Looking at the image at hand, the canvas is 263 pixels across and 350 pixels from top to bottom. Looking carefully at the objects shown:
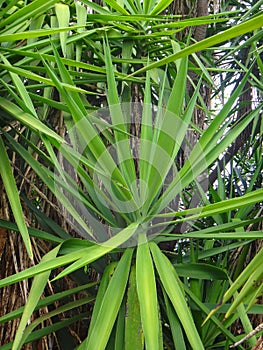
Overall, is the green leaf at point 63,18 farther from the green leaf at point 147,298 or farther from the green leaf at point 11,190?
the green leaf at point 147,298

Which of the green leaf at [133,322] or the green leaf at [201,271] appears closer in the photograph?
the green leaf at [133,322]

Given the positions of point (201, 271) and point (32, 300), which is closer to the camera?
point (32, 300)

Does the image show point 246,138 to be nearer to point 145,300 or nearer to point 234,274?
point 234,274

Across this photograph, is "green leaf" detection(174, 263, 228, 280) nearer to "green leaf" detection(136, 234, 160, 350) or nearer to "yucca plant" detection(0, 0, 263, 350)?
"yucca plant" detection(0, 0, 263, 350)

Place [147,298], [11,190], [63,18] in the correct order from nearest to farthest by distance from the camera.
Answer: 1. [147,298]
2. [11,190]
3. [63,18]

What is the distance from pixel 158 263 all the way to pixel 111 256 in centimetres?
17

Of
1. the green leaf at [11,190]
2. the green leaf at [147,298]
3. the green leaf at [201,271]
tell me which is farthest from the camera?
the green leaf at [201,271]

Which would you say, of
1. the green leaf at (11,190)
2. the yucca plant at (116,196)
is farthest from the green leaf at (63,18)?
the green leaf at (11,190)

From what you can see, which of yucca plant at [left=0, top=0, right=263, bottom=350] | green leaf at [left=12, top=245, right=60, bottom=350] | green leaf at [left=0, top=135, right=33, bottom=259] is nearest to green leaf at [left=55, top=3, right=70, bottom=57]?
yucca plant at [left=0, top=0, right=263, bottom=350]

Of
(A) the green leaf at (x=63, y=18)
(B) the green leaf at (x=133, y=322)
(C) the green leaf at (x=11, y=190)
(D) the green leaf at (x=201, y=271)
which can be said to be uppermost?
(A) the green leaf at (x=63, y=18)

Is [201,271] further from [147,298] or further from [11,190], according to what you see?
[11,190]

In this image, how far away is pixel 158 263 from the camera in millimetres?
890

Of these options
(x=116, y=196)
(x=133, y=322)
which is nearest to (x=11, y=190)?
(x=116, y=196)

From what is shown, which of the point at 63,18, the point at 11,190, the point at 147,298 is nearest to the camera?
the point at 147,298
